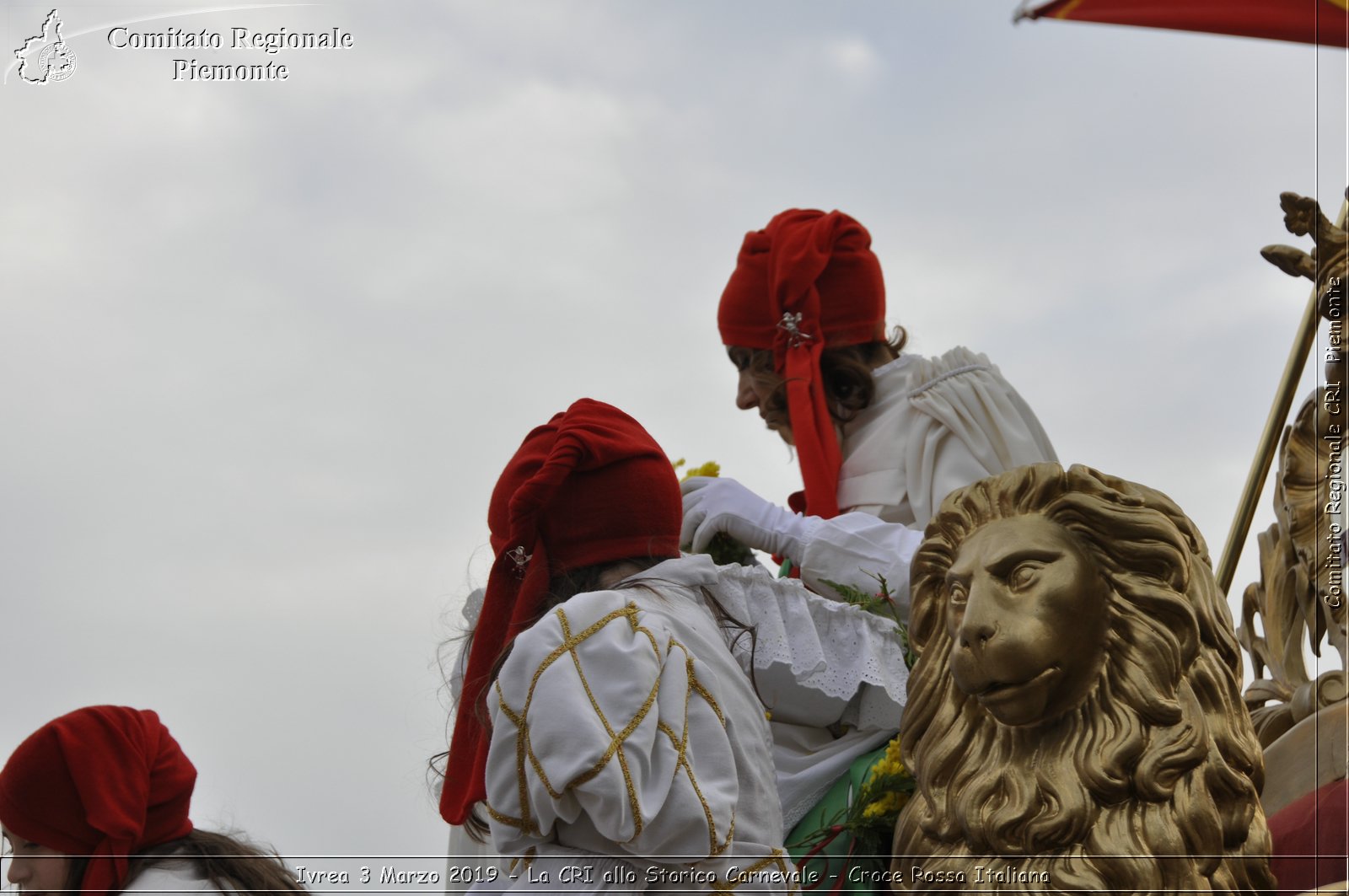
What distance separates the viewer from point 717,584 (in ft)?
9.63

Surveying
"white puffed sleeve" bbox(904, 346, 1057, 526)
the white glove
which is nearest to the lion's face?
the white glove

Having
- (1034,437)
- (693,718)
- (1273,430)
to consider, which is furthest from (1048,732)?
(1034,437)

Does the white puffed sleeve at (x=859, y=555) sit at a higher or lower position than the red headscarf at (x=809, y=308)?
lower

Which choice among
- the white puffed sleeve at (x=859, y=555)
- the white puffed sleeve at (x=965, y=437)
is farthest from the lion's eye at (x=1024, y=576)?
the white puffed sleeve at (x=965, y=437)

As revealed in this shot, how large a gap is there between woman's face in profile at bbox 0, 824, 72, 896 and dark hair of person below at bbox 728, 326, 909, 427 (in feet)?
5.88

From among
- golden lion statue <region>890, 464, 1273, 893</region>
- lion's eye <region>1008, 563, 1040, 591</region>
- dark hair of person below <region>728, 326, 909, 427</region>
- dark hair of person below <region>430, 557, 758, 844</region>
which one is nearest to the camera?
golden lion statue <region>890, 464, 1273, 893</region>

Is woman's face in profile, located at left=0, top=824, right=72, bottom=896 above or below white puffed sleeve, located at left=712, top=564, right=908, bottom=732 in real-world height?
below

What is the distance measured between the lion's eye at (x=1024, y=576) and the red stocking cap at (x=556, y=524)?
2.34ft

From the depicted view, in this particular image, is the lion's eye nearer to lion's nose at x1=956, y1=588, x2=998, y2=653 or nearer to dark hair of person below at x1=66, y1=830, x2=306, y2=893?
lion's nose at x1=956, y1=588, x2=998, y2=653

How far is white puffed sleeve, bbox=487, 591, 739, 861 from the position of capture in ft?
7.13

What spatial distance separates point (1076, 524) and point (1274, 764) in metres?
0.87

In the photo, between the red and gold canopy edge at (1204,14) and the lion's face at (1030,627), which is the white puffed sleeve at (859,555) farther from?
the red and gold canopy edge at (1204,14)

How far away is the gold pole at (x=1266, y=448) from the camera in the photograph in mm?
3145

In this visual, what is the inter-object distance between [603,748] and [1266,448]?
5.15 feet
